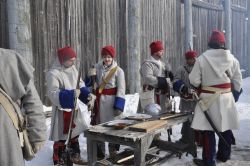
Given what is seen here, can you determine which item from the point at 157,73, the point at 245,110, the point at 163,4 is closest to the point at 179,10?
the point at 163,4

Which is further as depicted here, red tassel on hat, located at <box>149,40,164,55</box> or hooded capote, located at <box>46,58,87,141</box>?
red tassel on hat, located at <box>149,40,164,55</box>

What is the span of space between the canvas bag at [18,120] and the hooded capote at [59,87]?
2.12m

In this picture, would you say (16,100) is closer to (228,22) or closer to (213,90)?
(213,90)

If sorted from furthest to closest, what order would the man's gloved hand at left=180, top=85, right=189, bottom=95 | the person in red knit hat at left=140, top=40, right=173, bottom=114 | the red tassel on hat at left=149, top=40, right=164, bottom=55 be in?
the red tassel on hat at left=149, top=40, right=164, bottom=55 → the person in red knit hat at left=140, top=40, right=173, bottom=114 → the man's gloved hand at left=180, top=85, right=189, bottom=95

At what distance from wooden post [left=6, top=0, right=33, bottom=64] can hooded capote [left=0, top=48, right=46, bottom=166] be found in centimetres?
365

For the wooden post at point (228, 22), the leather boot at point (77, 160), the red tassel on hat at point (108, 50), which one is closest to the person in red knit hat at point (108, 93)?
the red tassel on hat at point (108, 50)

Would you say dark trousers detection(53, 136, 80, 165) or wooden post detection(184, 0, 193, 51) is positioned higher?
wooden post detection(184, 0, 193, 51)

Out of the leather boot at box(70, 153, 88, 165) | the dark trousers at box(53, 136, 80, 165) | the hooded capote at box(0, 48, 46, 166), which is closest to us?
the hooded capote at box(0, 48, 46, 166)

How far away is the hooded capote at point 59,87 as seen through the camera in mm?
4789

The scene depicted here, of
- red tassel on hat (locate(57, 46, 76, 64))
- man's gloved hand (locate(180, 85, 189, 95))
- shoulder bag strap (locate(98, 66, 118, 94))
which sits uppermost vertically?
red tassel on hat (locate(57, 46, 76, 64))

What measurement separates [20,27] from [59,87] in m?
1.87

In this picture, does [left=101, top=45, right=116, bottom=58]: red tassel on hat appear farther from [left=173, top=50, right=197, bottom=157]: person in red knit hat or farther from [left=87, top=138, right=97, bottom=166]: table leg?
[left=87, top=138, right=97, bottom=166]: table leg

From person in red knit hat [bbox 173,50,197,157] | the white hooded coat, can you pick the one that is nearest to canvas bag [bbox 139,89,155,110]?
the white hooded coat

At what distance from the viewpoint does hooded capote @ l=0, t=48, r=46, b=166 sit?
93.0 inches
